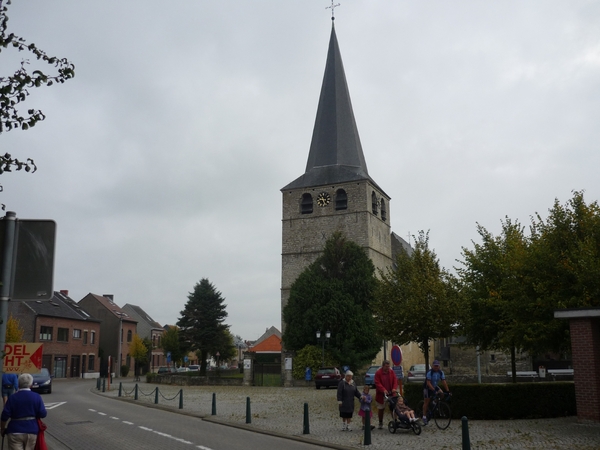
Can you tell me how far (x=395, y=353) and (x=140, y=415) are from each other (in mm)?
8146

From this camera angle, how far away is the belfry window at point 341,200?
48.4 metres

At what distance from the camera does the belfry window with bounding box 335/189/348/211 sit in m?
48.4

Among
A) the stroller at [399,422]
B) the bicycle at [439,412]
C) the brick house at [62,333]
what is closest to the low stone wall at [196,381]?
the brick house at [62,333]

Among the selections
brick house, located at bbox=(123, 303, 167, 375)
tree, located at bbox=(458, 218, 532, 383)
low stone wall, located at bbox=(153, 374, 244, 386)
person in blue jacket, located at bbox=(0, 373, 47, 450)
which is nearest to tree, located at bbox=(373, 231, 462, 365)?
tree, located at bbox=(458, 218, 532, 383)

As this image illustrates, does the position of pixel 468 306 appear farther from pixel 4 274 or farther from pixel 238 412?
pixel 4 274

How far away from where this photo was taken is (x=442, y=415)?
44.9 feet

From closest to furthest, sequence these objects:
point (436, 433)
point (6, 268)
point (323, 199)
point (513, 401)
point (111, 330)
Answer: point (6, 268)
point (436, 433)
point (513, 401)
point (323, 199)
point (111, 330)

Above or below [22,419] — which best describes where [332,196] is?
above

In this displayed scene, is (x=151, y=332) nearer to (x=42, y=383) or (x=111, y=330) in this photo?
(x=111, y=330)

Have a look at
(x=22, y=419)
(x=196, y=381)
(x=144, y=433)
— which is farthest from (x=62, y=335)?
(x=22, y=419)

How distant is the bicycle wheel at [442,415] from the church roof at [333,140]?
36.1m

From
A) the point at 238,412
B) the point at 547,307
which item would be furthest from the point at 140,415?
the point at 547,307

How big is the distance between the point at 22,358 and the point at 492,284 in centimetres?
1700

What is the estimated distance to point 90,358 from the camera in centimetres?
5656
